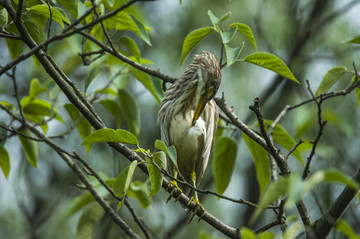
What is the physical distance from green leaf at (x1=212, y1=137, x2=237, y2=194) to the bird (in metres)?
0.52

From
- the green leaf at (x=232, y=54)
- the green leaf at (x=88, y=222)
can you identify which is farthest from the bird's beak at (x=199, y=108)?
the green leaf at (x=232, y=54)

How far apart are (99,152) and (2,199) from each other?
1.94 m

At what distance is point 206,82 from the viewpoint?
337 centimetres

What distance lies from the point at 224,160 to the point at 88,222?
1086 millimetres

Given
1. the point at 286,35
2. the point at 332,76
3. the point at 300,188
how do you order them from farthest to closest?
the point at 286,35 < the point at 332,76 < the point at 300,188

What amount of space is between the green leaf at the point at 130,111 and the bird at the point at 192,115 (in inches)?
18.1

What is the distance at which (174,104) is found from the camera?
3445mm

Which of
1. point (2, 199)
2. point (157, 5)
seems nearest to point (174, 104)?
point (157, 5)

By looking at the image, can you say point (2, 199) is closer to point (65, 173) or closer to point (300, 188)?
point (65, 173)

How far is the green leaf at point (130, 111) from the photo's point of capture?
3018 millimetres

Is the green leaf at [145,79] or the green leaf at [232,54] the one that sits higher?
the green leaf at [145,79]

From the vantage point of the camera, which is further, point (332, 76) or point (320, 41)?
point (320, 41)

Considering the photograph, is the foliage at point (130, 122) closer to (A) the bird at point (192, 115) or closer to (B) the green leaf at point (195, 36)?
(B) the green leaf at point (195, 36)

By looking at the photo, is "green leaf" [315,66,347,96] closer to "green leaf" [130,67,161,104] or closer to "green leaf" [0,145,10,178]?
"green leaf" [130,67,161,104]
